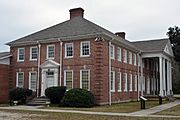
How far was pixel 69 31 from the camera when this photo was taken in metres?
26.5

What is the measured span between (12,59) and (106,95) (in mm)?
10317

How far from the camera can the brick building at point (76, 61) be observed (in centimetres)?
2433

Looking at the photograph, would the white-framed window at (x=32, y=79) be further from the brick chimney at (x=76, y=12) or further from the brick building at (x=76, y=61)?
the brick chimney at (x=76, y=12)

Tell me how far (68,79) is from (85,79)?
1724 mm

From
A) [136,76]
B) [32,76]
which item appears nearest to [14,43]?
[32,76]

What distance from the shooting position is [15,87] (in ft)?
90.5

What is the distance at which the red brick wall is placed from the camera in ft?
89.1

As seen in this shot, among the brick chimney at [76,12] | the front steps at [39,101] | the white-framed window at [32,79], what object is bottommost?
the front steps at [39,101]

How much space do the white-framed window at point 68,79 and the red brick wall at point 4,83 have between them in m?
6.30

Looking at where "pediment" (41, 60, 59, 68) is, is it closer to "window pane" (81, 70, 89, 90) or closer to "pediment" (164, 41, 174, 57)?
"window pane" (81, 70, 89, 90)

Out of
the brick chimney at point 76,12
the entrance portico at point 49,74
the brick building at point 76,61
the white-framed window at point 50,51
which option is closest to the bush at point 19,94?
the brick building at point 76,61

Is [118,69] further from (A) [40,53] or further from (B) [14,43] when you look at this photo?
(B) [14,43]

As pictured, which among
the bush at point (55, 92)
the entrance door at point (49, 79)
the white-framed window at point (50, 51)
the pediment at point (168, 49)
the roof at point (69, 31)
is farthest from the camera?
the pediment at point (168, 49)

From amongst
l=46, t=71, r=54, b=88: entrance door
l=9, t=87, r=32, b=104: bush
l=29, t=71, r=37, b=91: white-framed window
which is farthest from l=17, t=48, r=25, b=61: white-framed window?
l=9, t=87, r=32, b=104: bush
